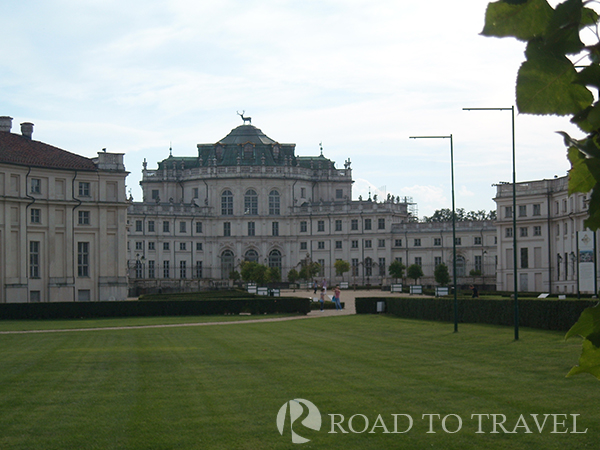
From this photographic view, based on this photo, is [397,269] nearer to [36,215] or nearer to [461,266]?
[461,266]

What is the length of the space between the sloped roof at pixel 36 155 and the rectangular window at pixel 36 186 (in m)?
1.28

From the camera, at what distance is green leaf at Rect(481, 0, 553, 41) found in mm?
1858

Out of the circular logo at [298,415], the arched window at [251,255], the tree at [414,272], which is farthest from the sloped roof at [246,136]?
the circular logo at [298,415]

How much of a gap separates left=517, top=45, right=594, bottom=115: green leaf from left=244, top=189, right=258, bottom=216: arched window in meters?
120

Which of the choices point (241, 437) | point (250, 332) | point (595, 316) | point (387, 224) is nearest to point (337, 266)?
point (387, 224)

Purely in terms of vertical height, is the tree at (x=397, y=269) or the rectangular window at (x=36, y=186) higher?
the rectangular window at (x=36, y=186)

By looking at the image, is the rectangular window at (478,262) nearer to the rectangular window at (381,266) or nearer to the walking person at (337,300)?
the rectangular window at (381,266)

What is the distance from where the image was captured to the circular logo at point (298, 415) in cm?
1194

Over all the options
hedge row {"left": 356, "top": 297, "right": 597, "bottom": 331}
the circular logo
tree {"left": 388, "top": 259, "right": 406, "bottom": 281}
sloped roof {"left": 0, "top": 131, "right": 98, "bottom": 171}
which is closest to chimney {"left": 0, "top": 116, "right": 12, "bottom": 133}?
sloped roof {"left": 0, "top": 131, "right": 98, "bottom": 171}

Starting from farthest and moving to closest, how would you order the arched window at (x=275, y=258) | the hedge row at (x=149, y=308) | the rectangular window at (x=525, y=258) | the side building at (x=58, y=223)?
the arched window at (x=275, y=258) → the rectangular window at (x=525, y=258) → the side building at (x=58, y=223) → the hedge row at (x=149, y=308)

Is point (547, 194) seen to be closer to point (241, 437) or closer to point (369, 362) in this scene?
point (369, 362)

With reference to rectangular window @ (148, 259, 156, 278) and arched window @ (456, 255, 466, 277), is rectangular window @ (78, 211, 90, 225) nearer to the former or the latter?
rectangular window @ (148, 259, 156, 278)

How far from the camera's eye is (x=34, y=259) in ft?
203

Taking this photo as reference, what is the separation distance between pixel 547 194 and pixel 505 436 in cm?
7474
